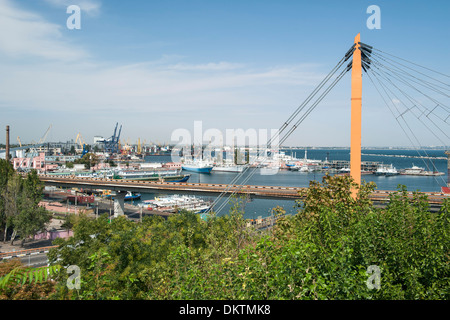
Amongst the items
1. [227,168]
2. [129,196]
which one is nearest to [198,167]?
[227,168]

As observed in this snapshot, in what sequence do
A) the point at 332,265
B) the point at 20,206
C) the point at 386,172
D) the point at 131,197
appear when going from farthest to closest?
the point at 386,172
the point at 131,197
the point at 20,206
the point at 332,265

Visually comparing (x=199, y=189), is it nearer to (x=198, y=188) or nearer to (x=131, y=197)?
(x=198, y=188)

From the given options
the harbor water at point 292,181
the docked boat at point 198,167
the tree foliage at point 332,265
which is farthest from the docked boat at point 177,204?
the docked boat at point 198,167

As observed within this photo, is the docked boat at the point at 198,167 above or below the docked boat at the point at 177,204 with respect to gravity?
above

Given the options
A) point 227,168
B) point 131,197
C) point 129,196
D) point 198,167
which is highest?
point 198,167

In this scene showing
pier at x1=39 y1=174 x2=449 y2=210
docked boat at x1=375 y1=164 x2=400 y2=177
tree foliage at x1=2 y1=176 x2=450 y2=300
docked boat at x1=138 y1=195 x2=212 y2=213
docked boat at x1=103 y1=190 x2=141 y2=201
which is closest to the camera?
tree foliage at x1=2 y1=176 x2=450 y2=300

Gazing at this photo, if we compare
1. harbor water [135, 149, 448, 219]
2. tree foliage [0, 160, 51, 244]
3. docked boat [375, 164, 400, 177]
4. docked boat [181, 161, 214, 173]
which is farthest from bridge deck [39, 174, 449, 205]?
docked boat [375, 164, 400, 177]

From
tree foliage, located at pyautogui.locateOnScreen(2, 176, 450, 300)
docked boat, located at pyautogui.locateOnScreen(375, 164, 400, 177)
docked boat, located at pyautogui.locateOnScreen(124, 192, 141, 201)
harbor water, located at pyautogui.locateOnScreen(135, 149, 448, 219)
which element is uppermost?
tree foliage, located at pyautogui.locateOnScreen(2, 176, 450, 300)

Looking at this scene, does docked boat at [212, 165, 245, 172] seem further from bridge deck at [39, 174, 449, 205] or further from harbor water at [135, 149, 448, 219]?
bridge deck at [39, 174, 449, 205]

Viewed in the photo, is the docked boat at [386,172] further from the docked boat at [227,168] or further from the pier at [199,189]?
the pier at [199,189]

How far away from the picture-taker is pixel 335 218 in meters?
3.52
